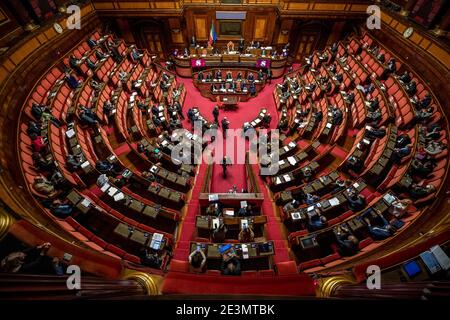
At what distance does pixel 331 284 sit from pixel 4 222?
5.71 metres

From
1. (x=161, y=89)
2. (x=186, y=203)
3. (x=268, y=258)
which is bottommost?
Result: (x=268, y=258)

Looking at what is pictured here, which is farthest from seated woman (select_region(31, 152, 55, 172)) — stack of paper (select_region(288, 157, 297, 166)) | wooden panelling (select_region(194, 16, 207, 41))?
wooden panelling (select_region(194, 16, 207, 41))

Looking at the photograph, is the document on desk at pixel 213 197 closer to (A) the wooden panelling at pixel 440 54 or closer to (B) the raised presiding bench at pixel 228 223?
(B) the raised presiding bench at pixel 228 223

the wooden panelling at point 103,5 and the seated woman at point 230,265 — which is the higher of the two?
the wooden panelling at point 103,5

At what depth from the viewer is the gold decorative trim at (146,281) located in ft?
13.0

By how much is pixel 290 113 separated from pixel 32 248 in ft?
36.3

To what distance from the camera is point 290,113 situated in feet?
38.8

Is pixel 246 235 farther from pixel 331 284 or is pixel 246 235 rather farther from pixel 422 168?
pixel 422 168

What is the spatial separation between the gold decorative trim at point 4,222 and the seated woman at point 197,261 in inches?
130

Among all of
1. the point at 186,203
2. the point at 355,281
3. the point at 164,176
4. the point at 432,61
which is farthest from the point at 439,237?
the point at 432,61

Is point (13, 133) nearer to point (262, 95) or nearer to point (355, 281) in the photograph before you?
point (355, 281)

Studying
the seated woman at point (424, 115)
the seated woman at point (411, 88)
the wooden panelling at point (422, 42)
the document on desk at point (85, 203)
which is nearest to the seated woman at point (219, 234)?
the document on desk at point (85, 203)

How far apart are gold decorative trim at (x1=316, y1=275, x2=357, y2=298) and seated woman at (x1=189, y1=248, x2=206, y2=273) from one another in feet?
7.66

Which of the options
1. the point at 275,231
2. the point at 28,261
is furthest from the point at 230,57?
the point at 28,261
